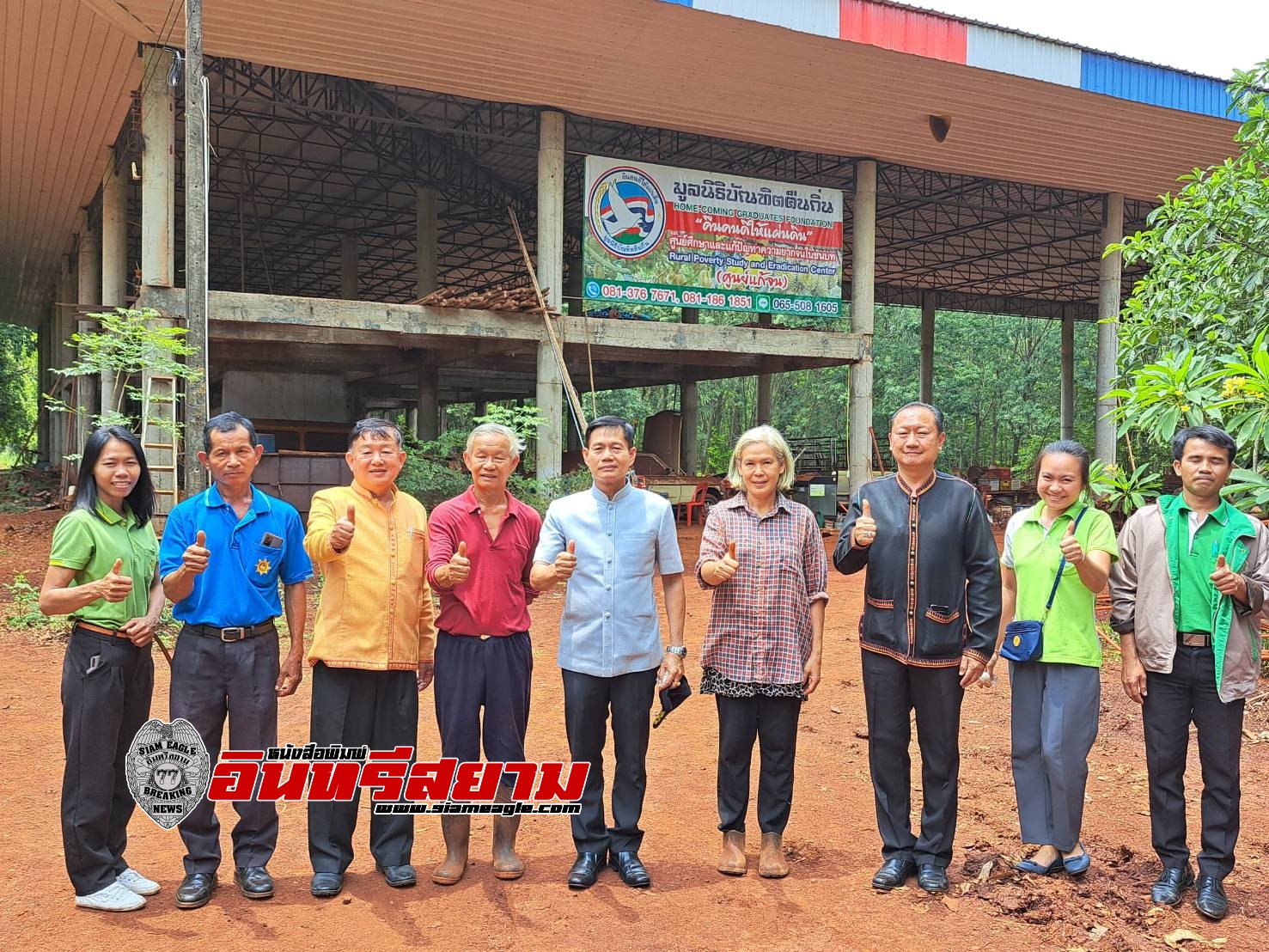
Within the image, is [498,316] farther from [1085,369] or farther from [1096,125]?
[1085,369]

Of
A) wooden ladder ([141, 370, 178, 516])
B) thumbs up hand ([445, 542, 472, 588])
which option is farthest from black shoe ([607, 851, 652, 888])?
wooden ladder ([141, 370, 178, 516])

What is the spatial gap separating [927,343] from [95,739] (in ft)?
92.0

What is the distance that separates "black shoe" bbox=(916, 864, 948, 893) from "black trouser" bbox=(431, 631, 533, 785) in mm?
1568

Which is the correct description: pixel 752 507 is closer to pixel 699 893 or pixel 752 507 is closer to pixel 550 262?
pixel 699 893

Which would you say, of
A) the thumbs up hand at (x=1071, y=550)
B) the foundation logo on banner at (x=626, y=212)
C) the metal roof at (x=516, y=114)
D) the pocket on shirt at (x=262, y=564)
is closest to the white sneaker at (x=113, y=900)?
the pocket on shirt at (x=262, y=564)

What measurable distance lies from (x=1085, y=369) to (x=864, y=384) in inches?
1043

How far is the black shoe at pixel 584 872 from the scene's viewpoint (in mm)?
3635

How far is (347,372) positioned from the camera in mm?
24062

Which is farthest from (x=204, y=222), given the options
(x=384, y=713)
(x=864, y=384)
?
(x=864, y=384)

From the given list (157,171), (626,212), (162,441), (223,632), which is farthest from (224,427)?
(626,212)

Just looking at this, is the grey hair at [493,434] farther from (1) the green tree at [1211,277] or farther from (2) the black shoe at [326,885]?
(1) the green tree at [1211,277]

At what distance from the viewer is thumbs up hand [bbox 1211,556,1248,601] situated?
11.1 feet

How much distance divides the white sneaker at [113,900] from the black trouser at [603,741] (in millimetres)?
1544

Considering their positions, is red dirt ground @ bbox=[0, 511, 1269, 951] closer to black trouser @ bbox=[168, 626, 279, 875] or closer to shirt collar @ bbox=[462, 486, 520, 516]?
black trouser @ bbox=[168, 626, 279, 875]
